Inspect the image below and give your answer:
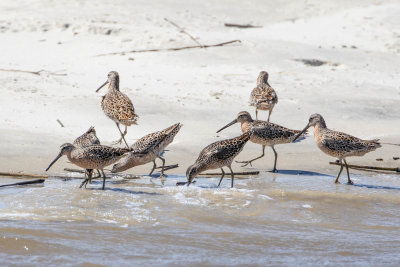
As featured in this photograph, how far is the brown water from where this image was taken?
21.7 ft

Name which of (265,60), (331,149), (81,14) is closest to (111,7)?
(81,14)

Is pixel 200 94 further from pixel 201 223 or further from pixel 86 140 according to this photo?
pixel 201 223

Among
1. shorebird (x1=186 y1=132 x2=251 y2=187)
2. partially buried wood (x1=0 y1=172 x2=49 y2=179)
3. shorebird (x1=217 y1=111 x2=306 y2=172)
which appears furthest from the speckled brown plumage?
shorebird (x1=217 y1=111 x2=306 y2=172)

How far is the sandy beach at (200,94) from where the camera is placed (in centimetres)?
754

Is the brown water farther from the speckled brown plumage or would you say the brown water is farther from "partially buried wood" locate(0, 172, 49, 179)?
the speckled brown plumage

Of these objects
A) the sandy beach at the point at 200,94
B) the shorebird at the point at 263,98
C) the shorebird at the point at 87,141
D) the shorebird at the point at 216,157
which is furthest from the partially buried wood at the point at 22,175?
the shorebird at the point at 263,98

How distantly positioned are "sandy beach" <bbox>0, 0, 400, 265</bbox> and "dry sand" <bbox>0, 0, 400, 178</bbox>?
0.03 meters

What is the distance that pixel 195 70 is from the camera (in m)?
13.5

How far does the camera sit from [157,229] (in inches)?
281

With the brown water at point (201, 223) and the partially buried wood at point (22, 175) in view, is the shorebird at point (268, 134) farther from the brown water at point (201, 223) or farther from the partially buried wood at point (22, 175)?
the partially buried wood at point (22, 175)

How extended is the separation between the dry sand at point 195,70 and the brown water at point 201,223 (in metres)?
1.13

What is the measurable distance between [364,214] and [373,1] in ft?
36.9

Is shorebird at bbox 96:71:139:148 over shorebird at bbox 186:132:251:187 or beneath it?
over

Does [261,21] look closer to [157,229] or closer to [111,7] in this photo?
[111,7]
